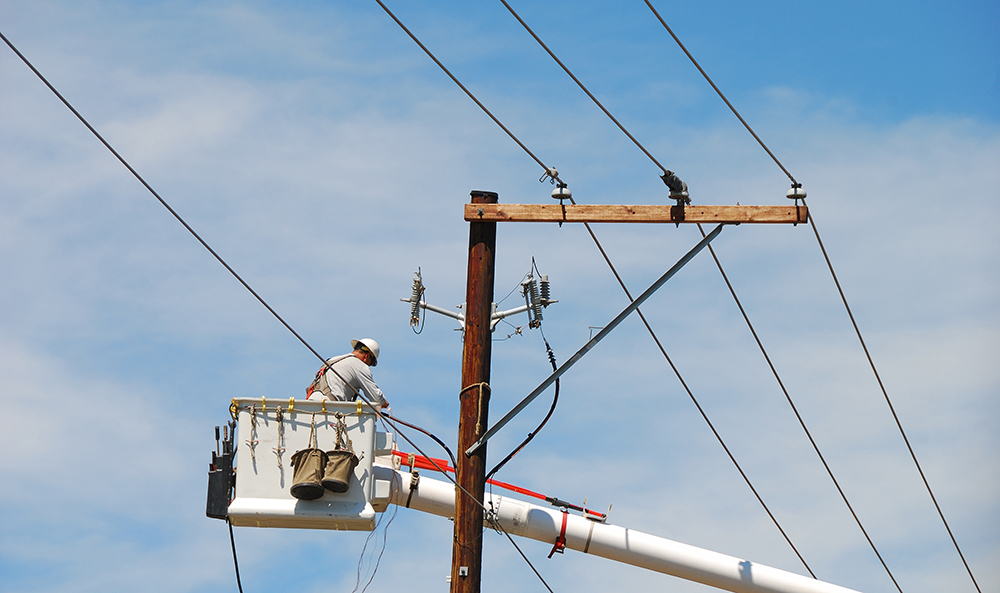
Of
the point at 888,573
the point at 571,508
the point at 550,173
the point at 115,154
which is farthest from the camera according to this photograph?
the point at 888,573

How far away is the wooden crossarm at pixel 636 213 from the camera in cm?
1363

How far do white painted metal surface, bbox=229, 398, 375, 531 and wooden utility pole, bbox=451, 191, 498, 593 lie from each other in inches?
37.1

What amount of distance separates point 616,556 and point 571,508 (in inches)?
29.7

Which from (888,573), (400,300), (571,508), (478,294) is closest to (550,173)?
(478,294)

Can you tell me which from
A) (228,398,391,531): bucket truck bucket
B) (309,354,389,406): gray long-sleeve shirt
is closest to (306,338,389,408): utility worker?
(309,354,389,406): gray long-sleeve shirt

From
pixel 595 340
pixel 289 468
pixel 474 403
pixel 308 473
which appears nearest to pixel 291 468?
pixel 289 468

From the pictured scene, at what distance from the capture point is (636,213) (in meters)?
13.8

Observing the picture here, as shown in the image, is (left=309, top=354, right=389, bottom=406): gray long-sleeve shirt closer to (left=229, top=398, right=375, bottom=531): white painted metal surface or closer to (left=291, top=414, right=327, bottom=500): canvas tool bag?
(left=229, top=398, right=375, bottom=531): white painted metal surface

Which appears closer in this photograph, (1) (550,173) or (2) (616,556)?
(1) (550,173)

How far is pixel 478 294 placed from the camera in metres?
13.7

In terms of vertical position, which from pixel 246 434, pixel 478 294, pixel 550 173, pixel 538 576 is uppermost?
pixel 550 173

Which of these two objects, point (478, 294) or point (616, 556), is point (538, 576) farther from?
point (478, 294)

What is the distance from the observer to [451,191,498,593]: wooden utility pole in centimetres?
1324

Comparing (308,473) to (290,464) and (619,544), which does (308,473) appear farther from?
(619,544)
